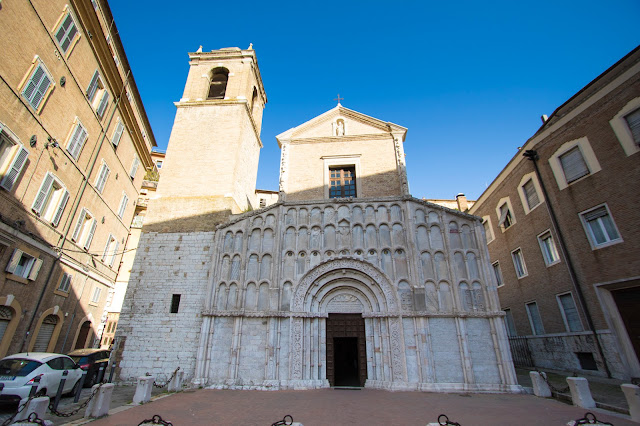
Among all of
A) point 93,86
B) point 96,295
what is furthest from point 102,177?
point 96,295

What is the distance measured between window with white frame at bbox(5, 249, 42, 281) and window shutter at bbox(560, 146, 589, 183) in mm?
23634

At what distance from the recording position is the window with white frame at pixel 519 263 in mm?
17578

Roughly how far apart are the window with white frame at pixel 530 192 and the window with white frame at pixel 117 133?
24.7 meters

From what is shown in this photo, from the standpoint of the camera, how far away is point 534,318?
54.7ft

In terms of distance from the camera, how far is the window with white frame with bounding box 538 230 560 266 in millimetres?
15019

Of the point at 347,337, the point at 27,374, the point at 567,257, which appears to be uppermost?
the point at 567,257

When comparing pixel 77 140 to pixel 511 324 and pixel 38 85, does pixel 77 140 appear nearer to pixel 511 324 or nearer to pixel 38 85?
pixel 38 85

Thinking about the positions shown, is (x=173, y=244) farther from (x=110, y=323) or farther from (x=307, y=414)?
(x=110, y=323)

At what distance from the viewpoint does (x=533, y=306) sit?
1675 centimetres

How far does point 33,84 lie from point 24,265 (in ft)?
25.0

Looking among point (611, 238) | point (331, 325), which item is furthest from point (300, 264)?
point (611, 238)

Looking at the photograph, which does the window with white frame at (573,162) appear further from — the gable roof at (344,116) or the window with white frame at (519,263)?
the gable roof at (344,116)

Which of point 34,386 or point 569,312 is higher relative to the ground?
point 569,312

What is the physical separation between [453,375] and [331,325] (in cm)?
475
